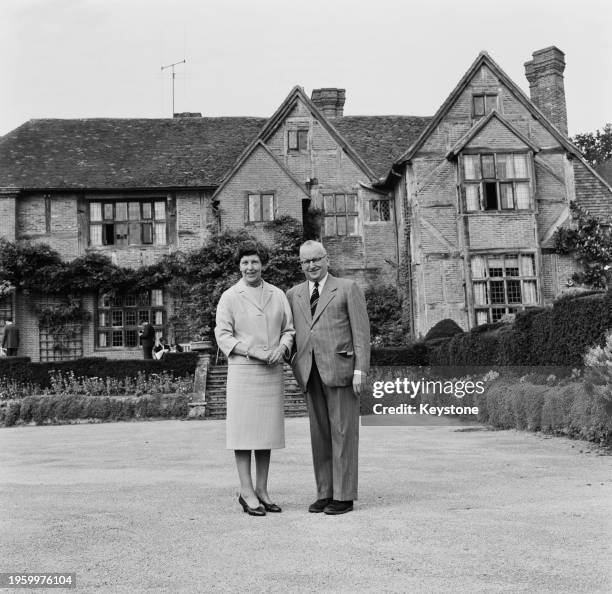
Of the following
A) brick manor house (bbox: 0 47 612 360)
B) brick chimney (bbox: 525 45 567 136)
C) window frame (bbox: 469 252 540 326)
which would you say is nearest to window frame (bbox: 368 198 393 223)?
brick manor house (bbox: 0 47 612 360)

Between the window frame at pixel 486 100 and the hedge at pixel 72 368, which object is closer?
the hedge at pixel 72 368

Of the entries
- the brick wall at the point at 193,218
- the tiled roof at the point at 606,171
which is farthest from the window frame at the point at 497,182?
the tiled roof at the point at 606,171

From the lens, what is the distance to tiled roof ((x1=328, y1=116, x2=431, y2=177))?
29531 millimetres

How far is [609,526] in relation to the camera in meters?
5.26

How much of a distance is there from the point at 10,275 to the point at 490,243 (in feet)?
47.4

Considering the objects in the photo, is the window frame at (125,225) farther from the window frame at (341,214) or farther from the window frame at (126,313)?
the window frame at (341,214)

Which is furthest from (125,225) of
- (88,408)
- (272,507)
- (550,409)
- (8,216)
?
(272,507)

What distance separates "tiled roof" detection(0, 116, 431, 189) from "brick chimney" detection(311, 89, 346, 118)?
509 millimetres

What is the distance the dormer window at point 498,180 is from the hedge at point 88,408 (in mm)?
11047

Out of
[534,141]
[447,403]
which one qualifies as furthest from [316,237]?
[447,403]

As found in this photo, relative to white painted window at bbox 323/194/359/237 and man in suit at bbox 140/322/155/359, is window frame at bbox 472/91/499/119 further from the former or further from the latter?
man in suit at bbox 140/322/155/359

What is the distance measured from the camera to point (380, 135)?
3061 cm

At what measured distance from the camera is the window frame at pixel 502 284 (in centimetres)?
2494

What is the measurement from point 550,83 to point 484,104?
486cm
